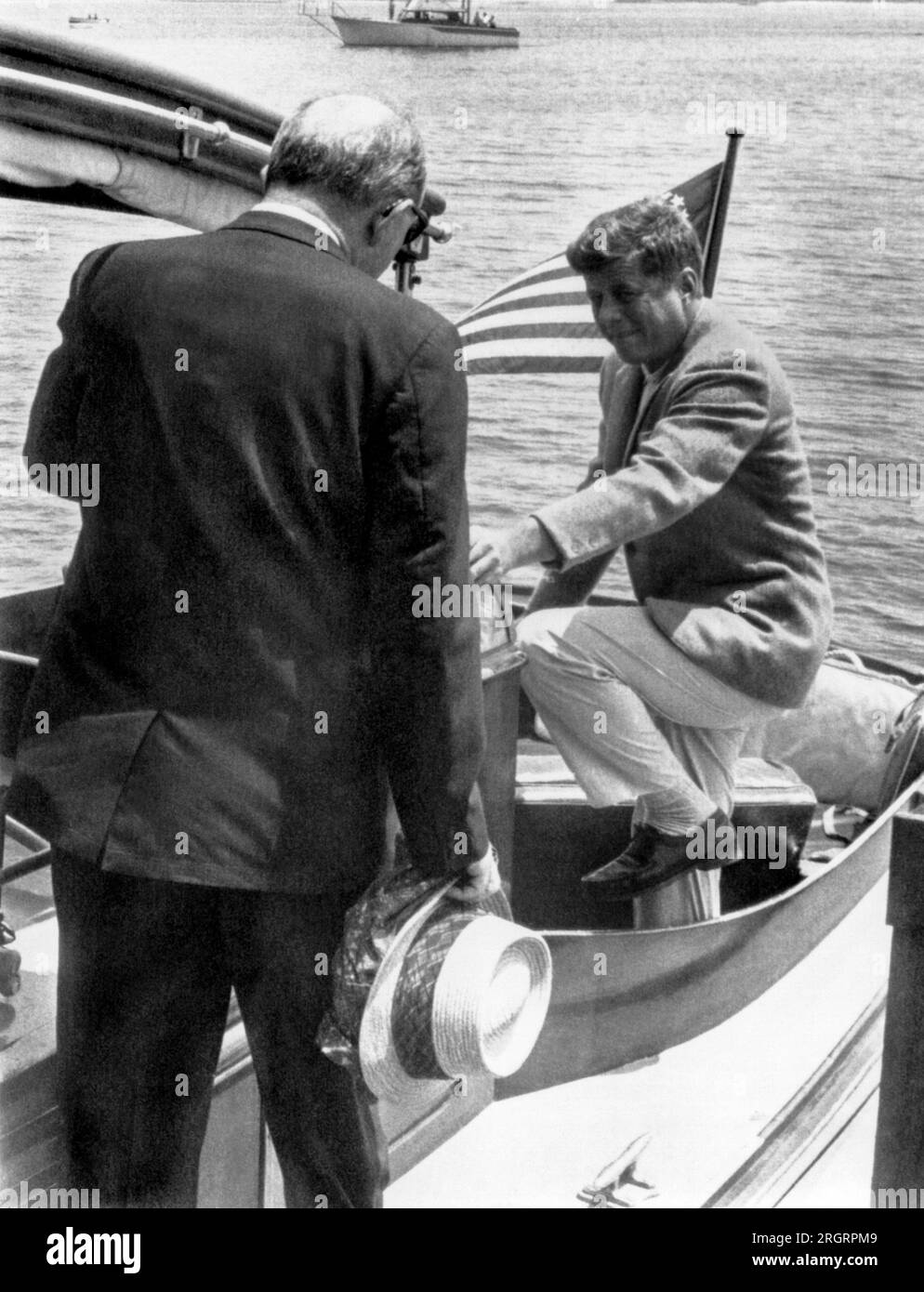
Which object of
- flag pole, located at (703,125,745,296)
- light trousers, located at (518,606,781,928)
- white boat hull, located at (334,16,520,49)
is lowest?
light trousers, located at (518,606,781,928)

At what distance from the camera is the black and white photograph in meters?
1.52

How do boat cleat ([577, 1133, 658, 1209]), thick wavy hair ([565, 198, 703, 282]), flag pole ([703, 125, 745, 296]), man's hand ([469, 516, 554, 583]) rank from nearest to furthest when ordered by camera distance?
1. man's hand ([469, 516, 554, 583])
2. thick wavy hair ([565, 198, 703, 282])
3. boat cleat ([577, 1133, 658, 1209])
4. flag pole ([703, 125, 745, 296])

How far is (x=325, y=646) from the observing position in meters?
1.57

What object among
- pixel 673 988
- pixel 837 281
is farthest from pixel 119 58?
pixel 673 988

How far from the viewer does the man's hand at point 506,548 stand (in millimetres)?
1969

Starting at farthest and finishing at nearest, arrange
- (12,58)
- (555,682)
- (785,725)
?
(785,725)
(555,682)
(12,58)

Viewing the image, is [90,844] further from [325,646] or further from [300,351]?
[300,351]

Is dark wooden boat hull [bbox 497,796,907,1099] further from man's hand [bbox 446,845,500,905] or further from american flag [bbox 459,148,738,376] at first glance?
american flag [bbox 459,148,738,376]

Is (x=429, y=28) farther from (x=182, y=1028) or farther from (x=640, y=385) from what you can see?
(x=182, y=1028)

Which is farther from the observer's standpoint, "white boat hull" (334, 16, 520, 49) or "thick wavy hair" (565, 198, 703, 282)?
"white boat hull" (334, 16, 520, 49)

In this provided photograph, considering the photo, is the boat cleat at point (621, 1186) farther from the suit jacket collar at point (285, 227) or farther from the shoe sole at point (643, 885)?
the suit jacket collar at point (285, 227)

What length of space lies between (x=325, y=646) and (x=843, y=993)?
157cm

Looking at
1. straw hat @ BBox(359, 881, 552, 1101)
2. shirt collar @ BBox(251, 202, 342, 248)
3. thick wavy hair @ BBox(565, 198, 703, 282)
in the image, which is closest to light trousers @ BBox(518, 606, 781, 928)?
thick wavy hair @ BBox(565, 198, 703, 282)

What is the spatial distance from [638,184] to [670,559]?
26.5 inches
